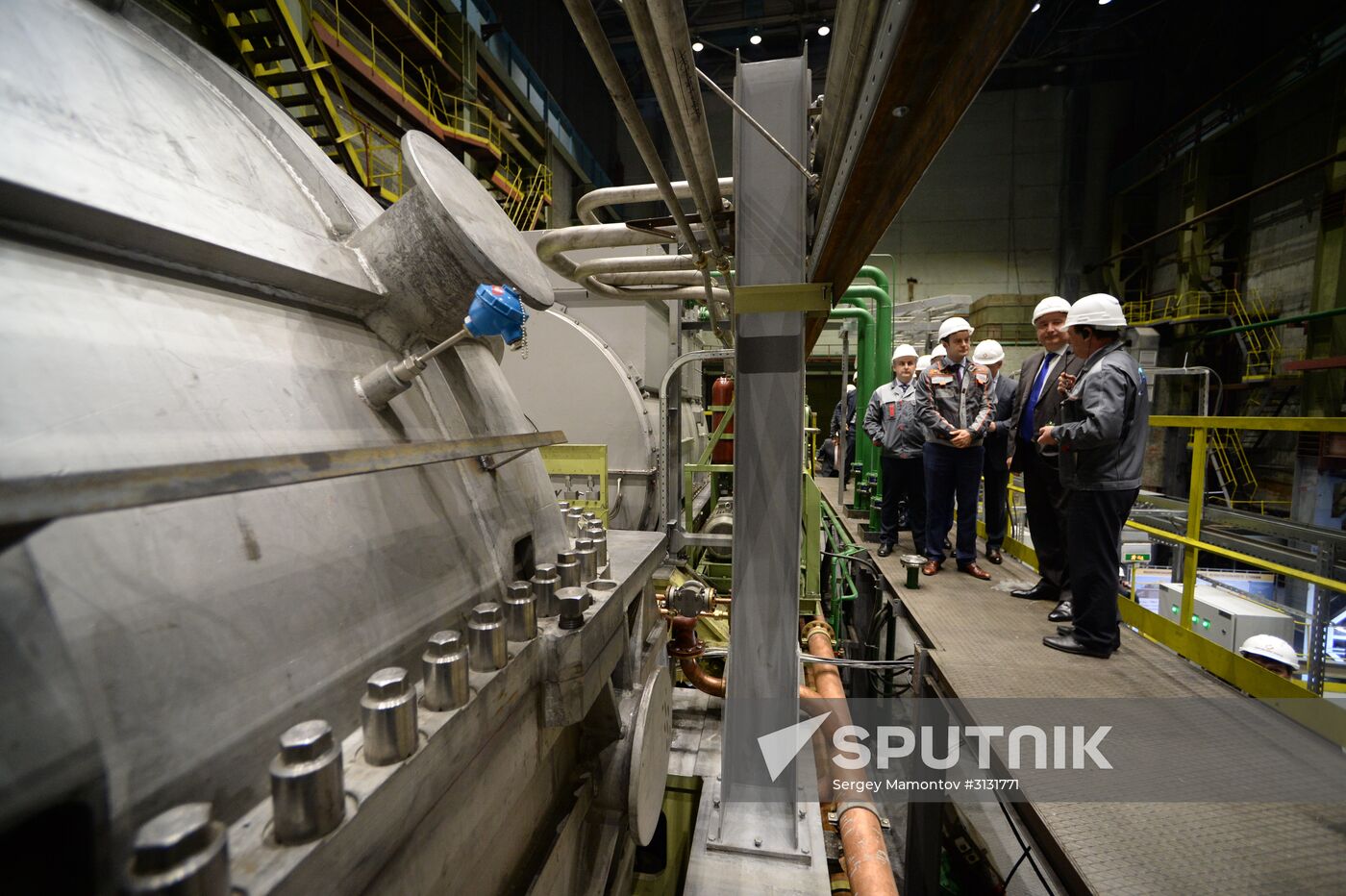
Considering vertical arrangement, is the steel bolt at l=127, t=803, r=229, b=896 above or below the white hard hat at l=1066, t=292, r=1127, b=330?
below

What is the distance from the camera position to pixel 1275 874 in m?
1.44

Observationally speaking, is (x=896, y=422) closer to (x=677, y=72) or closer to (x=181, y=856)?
(x=677, y=72)

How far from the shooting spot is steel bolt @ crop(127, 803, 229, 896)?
0.45m

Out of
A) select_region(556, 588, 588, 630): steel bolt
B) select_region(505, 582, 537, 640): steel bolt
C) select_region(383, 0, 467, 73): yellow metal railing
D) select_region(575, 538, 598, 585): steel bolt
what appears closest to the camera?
select_region(505, 582, 537, 640): steel bolt

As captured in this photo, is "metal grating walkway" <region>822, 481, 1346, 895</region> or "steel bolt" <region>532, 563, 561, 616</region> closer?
"steel bolt" <region>532, 563, 561, 616</region>

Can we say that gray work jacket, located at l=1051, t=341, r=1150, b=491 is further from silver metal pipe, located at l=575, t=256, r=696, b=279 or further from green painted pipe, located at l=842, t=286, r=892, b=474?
green painted pipe, located at l=842, t=286, r=892, b=474

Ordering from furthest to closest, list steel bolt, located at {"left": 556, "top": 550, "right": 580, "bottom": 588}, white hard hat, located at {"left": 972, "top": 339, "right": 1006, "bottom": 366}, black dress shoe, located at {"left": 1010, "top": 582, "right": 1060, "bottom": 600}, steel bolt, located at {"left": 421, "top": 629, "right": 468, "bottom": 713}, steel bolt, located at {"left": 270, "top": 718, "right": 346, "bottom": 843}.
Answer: white hard hat, located at {"left": 972, "top": 339, "right": 1006, "bottom": 366}, black dress shoe, located at {"left": 1010, "top": 582, "right": 1060, "bottom": 600}, steel bolt, located at {"left": 556, "top": 550, "right": 580, "bottom": 588}, steel bolt, located at {"left": 421, "top": 629, "right": 468, "bottom": 713}, steel bolt, located at {"left": 270, "top": 718, "right": 346, "bottom": 843}

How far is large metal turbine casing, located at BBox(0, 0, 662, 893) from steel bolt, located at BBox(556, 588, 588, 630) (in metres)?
0.06

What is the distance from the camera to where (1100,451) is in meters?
2.28

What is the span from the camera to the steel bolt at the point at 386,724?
67 cm

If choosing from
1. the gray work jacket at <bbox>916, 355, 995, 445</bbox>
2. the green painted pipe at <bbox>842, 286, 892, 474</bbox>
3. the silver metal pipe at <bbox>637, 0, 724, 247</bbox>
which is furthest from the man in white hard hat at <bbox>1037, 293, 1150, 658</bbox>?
the green painted pipe at <bbox>842, 286, 892, 474</bbox>

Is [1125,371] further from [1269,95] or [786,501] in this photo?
[1269,95]

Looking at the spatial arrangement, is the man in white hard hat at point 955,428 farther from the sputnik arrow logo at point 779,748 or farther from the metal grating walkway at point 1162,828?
the sputnik arrow logo at point 779,748

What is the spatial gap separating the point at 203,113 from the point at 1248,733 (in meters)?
3.75
